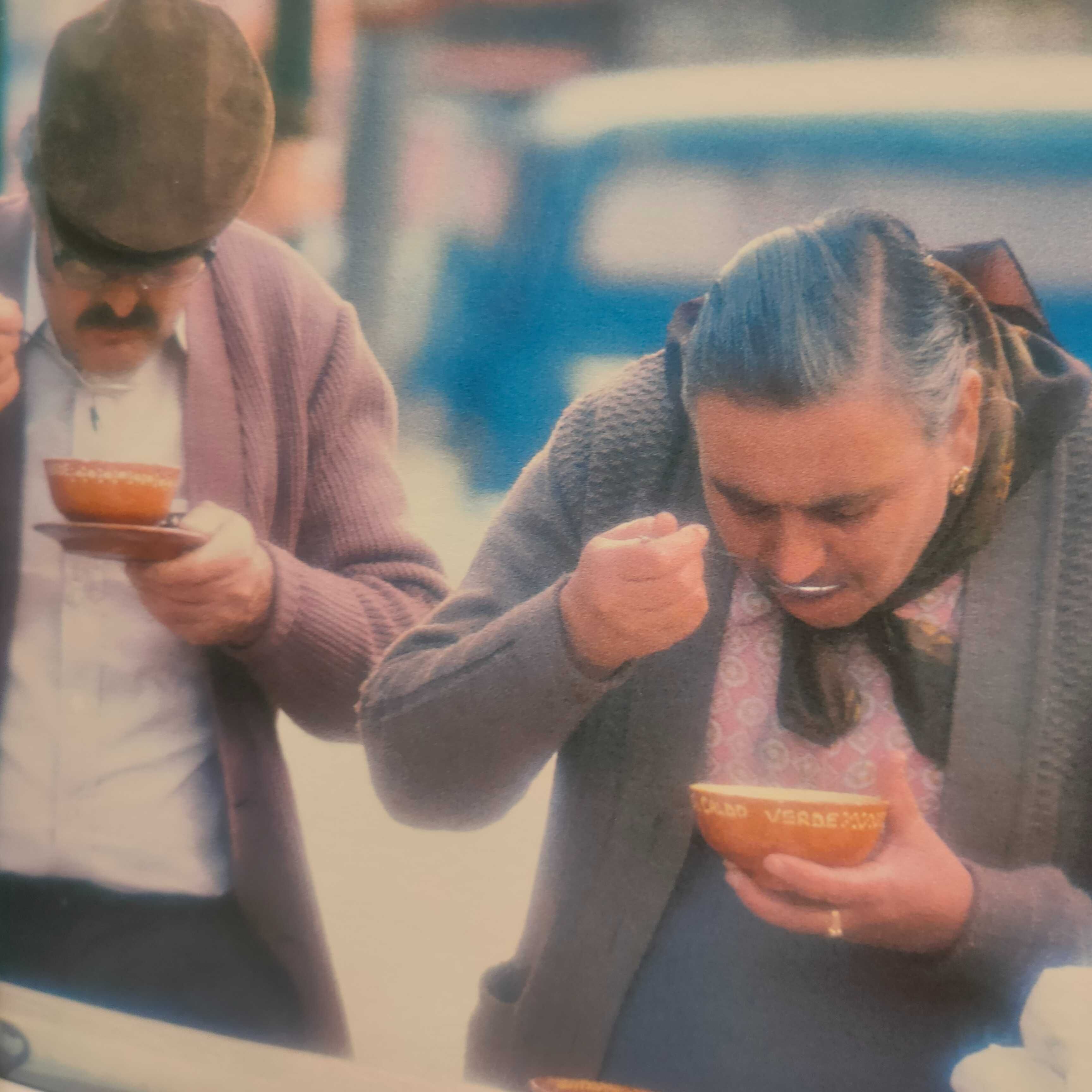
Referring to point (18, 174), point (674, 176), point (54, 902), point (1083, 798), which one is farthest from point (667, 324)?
point (54, 902)

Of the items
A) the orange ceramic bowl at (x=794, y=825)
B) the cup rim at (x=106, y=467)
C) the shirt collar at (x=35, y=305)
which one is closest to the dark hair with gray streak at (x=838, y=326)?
the orange ceramic bowl at (x=794, y=825)

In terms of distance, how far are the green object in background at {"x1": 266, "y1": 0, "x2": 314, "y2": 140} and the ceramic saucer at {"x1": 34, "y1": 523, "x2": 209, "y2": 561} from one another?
0.49 m

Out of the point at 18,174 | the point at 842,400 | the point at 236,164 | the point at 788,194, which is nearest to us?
the point at 842,400

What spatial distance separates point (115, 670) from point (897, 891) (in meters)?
0.89

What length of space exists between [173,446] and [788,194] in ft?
2.41

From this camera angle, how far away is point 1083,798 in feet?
3.22

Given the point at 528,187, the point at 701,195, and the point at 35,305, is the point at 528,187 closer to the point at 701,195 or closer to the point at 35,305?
the point at 701,195

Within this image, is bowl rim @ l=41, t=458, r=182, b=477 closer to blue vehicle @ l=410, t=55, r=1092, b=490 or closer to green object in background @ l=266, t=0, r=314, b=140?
blue vehicle @ l=410, t=55, r=1092, b=490

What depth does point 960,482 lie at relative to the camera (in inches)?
38.7

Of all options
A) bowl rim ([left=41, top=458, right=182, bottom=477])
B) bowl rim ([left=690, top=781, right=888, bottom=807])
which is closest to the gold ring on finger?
bowl rim ([left=690, top=781, right=888, bottom=807])

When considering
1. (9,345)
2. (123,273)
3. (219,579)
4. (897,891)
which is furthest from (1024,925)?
(9,345)

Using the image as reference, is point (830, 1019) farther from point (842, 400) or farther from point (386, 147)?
point (386, 147)

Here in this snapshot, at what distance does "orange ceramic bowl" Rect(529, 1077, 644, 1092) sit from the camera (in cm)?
103

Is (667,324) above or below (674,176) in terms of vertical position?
below
